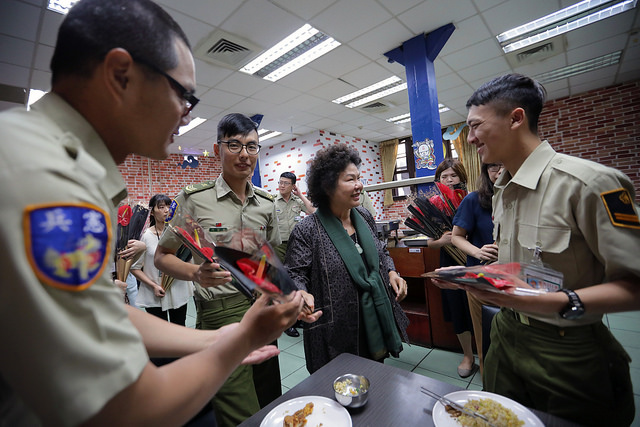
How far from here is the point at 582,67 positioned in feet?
17.7

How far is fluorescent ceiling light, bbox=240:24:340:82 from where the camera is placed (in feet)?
12.9

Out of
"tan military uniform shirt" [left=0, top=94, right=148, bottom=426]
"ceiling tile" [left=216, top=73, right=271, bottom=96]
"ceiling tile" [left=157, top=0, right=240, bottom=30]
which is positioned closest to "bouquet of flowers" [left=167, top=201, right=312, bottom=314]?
"tan military uniform shirt" [left=0, top=94, right=148, bottom=426]

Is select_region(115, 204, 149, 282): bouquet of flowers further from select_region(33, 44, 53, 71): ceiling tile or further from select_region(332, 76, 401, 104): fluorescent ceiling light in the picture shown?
select_region(332, 76, 401, 104): fluorescent ceiling light

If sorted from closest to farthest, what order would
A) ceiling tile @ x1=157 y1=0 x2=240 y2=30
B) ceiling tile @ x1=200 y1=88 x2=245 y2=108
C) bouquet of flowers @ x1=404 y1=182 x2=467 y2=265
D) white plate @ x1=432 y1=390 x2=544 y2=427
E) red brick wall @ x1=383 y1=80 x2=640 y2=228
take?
white plate @ x1=432 y1=390 x2=544 y2=427, bouquet of flowers @ x1=404 y1=182 x2=467 y2=265, ceiling tile @ x1=157 y1=0 x2=240 y2=30, ceiling tile @ x1=200 y1=88 x2=245 y2=108, red brick wall @ x1=383 y1=80 x2=640 y2=228

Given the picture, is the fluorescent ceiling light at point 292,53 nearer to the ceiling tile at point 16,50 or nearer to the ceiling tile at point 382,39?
the ceiling tile at point 382,39

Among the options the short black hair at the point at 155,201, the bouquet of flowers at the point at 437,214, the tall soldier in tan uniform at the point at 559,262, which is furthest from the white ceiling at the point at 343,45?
the bouquet of flowers at the point at 437,214

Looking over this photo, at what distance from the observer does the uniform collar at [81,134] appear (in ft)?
1.74

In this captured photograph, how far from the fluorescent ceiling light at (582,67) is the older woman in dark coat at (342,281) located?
6181 millimetres

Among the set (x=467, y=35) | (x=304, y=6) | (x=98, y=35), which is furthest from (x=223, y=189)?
(x=467, y=35)

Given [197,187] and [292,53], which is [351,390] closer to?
[197,187]

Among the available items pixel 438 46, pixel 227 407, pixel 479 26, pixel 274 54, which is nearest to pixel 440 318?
pixel 227 407

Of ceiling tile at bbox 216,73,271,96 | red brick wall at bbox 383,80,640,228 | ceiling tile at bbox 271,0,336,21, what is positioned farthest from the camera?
red brick wall at bbox 383,80,640,228

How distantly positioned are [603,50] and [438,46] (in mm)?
3302

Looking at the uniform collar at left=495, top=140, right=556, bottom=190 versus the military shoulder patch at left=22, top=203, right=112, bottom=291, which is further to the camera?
the uniform collar at left=495, top=140, right=556, bottom=190
